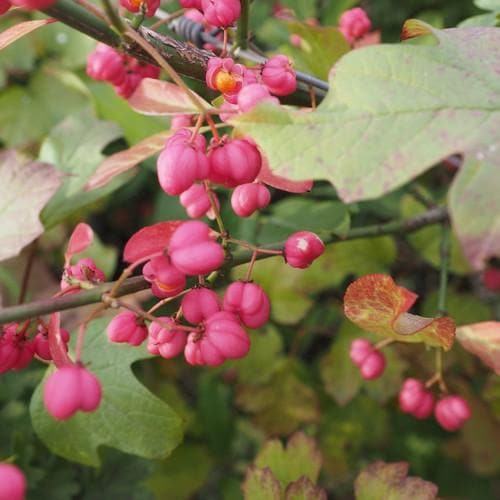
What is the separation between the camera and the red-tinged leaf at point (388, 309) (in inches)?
39.5

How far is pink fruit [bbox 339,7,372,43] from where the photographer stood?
1462 millimetres

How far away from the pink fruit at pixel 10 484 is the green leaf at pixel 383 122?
1.42ft

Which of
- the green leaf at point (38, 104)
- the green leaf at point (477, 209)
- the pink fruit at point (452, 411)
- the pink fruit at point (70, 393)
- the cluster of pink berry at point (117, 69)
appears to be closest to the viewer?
the green leaf at point (477, 209)

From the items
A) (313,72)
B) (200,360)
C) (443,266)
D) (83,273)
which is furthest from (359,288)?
(313,72)

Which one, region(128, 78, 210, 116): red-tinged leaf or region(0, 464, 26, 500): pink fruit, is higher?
region(128, 78, 210, 116): red-tinged leaf

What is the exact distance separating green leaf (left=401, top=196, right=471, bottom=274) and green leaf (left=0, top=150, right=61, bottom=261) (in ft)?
3.21

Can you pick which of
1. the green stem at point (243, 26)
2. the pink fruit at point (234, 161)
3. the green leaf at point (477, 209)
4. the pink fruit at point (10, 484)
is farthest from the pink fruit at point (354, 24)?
the pink fruit at point (10, 484)

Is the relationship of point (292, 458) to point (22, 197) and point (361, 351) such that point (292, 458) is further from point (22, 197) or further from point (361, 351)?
point (22, 197)

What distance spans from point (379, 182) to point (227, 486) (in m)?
1.39

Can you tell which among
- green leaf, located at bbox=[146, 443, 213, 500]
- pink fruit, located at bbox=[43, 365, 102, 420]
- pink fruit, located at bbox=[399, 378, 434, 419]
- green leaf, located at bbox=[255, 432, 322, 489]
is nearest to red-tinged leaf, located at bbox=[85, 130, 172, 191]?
pink fruit, located at bbox=[43, 365, 102, 420]

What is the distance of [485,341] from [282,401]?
0.84 metres

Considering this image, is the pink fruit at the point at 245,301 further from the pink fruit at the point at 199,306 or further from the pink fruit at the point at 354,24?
the pink fruit at the point at 354,24

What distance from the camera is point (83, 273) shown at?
38.8 inches

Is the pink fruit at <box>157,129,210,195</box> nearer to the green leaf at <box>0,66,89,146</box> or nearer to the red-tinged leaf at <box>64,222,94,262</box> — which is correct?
the red-tinged leaf at <box>64,222,94,262</box>
